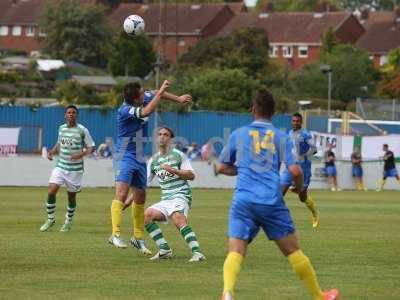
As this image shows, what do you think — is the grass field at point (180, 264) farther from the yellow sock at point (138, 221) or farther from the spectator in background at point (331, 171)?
the spectator in background at point (331, 171)

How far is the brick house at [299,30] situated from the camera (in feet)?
417

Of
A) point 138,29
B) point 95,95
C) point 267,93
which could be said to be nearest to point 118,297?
point 267,93

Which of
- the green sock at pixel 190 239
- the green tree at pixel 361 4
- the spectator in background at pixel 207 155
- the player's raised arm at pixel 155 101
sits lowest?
the spectator in background at pixel 207 155

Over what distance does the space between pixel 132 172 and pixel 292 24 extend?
114176 mm

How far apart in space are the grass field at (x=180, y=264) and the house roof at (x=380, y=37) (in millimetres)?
104338

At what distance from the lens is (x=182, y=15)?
13112 centimetres

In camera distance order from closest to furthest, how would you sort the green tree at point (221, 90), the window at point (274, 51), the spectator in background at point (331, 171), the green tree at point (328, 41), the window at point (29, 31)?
1. the spectator in background at point (331, 171)
2. the green tree at point (221, 90)
3. the green tree at point (328, 41)
4. the window at point (274, 51)
5. the window at point (29, 31)

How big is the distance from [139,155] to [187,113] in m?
40.9

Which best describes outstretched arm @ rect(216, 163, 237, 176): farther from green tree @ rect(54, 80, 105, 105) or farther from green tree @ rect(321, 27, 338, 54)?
green tree @ rect(321, 27, 338, 54)

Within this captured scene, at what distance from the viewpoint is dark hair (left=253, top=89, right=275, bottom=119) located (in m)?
12.0

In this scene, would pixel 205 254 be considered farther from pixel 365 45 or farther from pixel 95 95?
pixel 365 45

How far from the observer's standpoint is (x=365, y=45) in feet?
428

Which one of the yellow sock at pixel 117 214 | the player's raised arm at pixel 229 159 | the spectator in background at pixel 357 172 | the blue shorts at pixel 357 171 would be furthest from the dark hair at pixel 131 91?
the blue shorts at pixel 357 171

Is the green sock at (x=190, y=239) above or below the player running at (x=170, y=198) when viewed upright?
below
